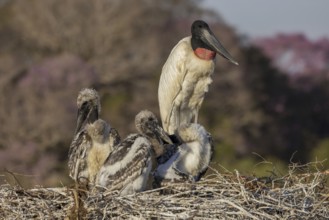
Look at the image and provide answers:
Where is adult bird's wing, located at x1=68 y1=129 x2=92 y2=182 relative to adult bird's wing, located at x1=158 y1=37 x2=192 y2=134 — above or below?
below

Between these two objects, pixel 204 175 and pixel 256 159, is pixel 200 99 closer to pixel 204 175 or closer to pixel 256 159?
pixel 204 175

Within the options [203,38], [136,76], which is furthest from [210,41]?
[136,76]

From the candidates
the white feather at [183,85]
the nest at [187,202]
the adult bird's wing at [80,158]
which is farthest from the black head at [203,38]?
the nest at [187,202]

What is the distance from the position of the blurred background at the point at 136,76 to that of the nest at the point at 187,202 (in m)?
12.7

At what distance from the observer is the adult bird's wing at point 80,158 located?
10609 millimetres

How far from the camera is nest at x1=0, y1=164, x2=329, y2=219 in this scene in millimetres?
9203

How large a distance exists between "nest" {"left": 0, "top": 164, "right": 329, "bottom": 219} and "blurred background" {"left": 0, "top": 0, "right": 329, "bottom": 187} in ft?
41.8

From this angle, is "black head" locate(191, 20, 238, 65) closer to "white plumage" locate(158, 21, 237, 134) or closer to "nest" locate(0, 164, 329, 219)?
"white plumage" locate(158, 21, 237, 134)

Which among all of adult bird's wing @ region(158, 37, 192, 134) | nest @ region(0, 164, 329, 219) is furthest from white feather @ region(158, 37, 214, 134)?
nest @ region(0, 164, 329, 219)

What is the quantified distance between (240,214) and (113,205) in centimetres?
84

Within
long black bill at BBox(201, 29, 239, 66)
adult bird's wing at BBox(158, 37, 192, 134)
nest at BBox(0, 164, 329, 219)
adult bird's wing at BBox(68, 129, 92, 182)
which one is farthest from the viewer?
adult bird's wing at BBox(158, 37, 192, 134)

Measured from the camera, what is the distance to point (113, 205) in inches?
362

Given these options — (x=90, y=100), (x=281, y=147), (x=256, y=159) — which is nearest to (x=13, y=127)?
(x=256, y=159)

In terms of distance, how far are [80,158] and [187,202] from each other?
149cm
